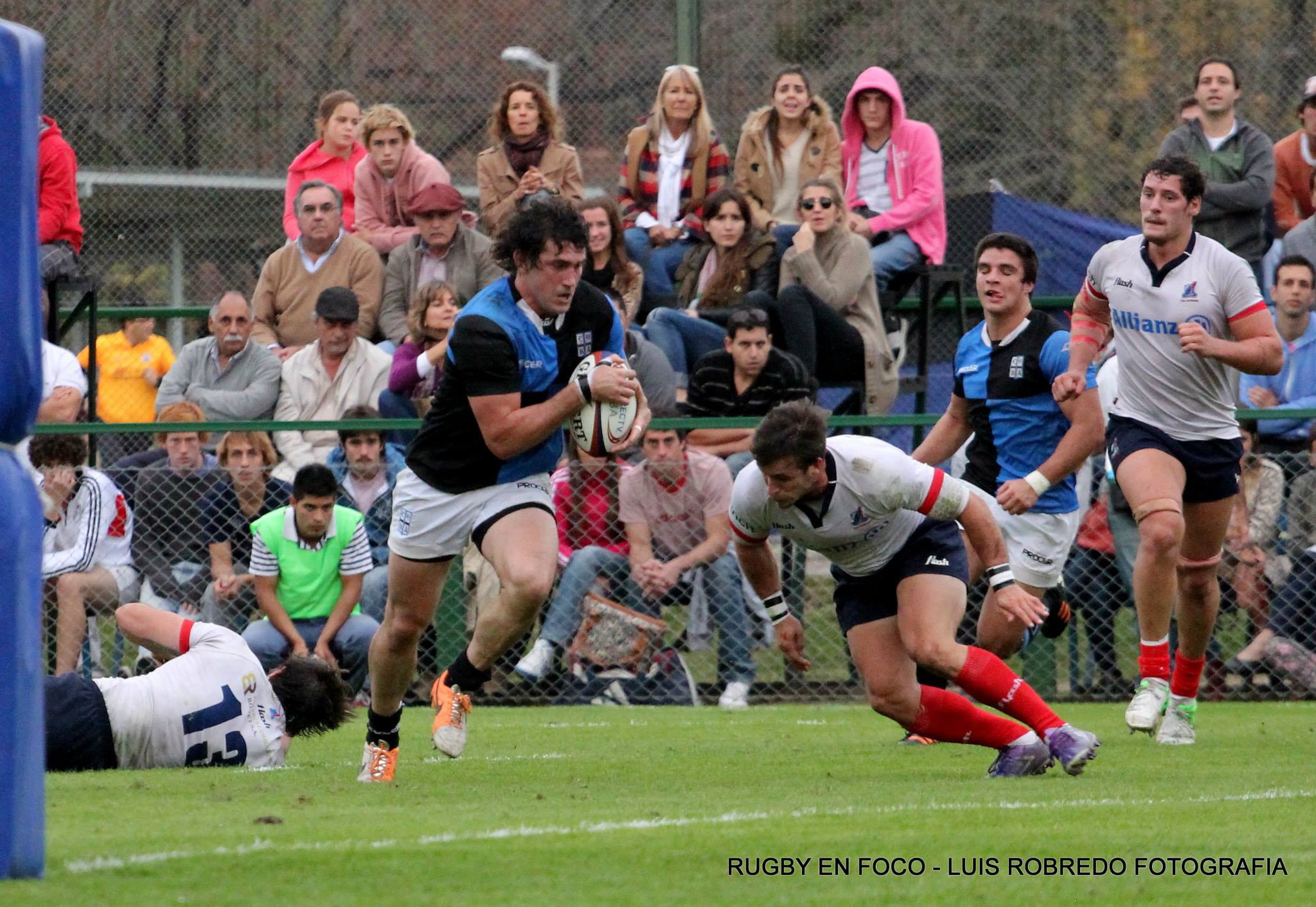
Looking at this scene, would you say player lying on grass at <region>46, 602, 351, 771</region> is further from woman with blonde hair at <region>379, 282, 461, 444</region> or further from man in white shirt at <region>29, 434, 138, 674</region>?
woman with blonde hair at <region>379, 282, 461, 444</region>

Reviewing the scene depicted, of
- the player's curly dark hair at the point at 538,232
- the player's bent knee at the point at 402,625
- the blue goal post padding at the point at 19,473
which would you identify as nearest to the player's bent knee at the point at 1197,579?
the player's curly dark hair at the point at 538,232

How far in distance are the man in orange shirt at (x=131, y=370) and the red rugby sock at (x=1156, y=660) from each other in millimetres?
8095

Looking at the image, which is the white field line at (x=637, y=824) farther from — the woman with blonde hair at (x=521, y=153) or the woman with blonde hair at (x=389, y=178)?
the woman with blonde hair at (x=389, y=178)

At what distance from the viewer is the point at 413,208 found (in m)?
12.8

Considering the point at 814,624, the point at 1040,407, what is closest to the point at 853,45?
the point at 814,624

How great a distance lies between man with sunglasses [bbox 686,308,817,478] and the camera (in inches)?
452

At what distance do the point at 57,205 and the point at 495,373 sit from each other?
268 inches

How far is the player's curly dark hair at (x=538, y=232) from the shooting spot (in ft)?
22.2

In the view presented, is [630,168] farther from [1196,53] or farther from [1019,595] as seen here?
[1019,595]

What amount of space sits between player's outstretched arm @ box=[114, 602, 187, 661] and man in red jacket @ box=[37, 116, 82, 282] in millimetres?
5396

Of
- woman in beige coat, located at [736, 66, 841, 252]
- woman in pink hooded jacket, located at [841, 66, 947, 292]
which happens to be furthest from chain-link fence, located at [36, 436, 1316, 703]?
woman in beige coat, located at [736, 66, 841, 252]

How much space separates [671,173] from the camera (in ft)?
44.2

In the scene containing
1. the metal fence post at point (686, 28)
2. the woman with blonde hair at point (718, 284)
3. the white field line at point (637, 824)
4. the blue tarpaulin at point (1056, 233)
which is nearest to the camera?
the white field line at point (637, 824)

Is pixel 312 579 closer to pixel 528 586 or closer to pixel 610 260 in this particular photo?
pixel 610 260
